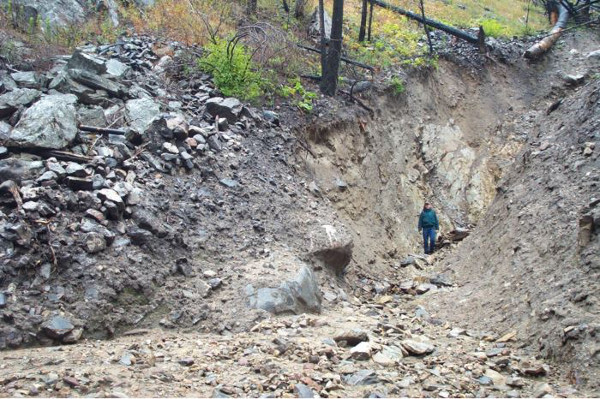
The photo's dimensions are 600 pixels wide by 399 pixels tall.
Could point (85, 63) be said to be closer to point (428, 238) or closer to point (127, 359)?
point (127, 359)

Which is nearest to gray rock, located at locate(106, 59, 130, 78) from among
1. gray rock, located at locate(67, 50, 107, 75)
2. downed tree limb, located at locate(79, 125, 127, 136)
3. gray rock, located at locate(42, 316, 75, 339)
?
gray rock, located at locate(67, 50, 107, 75)

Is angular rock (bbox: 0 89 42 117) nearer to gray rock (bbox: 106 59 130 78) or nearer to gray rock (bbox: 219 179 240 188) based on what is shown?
gray rock (bbox: 106 59 130 78)

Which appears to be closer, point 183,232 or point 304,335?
point 304,335

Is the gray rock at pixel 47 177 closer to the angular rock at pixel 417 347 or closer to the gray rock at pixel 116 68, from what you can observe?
the gray rock at pixel 116 68

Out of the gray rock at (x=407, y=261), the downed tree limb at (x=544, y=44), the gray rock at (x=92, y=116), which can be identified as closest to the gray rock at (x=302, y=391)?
the gray rock at (x=92, y=116)

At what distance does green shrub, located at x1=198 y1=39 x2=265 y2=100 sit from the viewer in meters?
10.3

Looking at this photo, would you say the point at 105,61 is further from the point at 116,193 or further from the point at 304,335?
the point at 304,335

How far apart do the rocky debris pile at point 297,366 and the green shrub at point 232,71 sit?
5160 millimetres

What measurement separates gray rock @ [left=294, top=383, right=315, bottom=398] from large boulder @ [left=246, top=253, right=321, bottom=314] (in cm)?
180

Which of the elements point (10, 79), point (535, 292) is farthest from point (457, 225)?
point (10, 79)

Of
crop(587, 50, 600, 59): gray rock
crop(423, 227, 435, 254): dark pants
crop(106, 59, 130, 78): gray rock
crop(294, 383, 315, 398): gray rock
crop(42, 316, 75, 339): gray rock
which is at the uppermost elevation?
crop(587, 50, 600, 59): gray rock

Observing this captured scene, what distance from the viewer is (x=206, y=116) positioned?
370 inches

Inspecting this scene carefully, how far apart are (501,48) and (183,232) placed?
41.7 feet

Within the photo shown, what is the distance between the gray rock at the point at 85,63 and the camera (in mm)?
8797
